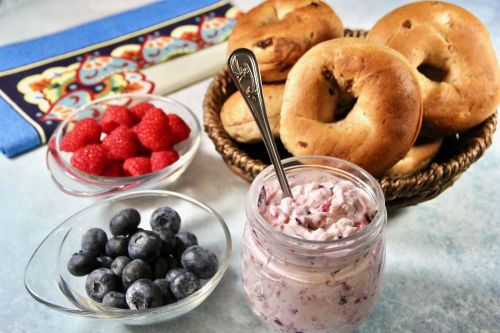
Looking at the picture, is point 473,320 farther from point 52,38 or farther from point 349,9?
point 52,38

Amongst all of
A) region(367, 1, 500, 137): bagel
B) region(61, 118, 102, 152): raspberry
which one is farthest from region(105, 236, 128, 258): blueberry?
region(367, 1, 500, 137): bagel

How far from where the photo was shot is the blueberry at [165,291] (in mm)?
853

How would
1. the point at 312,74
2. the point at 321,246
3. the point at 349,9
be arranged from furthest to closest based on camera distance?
the point at 349,9 → the point at 312,74 → the point at 321,246

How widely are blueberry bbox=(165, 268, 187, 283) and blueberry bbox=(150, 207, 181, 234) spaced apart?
101mm

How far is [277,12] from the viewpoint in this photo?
3.96 ft

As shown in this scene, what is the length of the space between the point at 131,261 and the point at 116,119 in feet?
1.40

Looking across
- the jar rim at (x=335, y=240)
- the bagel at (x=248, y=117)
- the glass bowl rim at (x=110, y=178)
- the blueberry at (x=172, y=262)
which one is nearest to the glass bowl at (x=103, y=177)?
the glass bowl rim at (x=110, y=178)

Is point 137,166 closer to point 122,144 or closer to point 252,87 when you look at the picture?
point 122,144

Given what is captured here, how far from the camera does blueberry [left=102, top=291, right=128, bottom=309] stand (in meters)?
0.85

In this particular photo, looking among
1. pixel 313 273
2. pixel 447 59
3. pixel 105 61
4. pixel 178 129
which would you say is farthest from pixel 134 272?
pixel 105 61

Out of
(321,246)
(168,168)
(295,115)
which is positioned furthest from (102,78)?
(321,246)

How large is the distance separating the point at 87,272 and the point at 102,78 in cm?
72

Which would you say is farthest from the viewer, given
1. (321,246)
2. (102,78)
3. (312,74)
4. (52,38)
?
(52,38)

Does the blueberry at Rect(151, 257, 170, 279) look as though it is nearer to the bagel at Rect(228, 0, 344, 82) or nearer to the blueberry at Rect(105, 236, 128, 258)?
the blueberry at Rect(105, 236, 128, 258)
